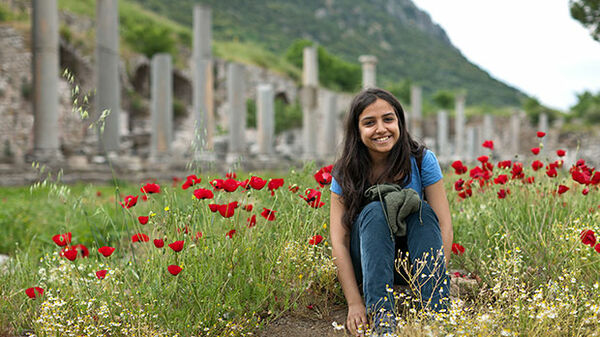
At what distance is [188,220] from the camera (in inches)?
110

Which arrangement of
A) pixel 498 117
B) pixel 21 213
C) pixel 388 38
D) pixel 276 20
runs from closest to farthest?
pixel 21 213 < pixel 498 117 < pixel 276 20 < pixel 388 38

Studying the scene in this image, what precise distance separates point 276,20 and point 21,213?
64198mm

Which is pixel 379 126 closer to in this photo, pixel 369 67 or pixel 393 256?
pixel 393 256

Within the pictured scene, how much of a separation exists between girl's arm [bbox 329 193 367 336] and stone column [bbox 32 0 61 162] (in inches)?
350

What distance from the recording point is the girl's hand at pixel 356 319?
2508 mm

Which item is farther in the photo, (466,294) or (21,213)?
(21,213)

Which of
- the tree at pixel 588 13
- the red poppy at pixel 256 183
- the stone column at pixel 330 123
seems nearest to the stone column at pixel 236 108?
the stone column at pixel 330 123

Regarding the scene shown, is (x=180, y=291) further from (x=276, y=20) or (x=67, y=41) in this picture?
(x=276, y=20)


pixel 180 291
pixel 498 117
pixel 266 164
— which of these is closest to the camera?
pixel 180 291

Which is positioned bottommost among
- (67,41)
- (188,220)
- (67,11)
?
(188,220)

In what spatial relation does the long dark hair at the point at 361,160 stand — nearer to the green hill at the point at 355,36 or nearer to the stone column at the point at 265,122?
the stone column at the point at 265,122

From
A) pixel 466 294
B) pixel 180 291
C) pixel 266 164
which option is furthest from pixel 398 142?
pixel 266 164

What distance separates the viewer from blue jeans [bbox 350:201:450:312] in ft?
8.18

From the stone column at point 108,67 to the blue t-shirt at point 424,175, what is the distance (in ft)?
31.8
